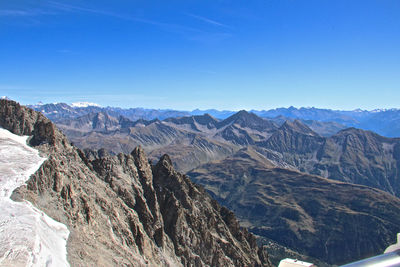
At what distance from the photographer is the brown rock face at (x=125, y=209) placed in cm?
4309

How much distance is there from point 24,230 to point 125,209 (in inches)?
1146

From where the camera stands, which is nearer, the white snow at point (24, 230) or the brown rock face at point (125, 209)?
the white snow at point (24, 230)

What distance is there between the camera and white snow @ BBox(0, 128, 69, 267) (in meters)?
28.3

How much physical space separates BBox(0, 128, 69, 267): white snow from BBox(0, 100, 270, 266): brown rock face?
1602mm

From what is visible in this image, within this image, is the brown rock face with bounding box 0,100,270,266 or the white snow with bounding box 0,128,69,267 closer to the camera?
the white snow with bounding box 0,128,69,267

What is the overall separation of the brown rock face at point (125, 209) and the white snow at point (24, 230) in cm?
160

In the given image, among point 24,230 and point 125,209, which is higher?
point 24,230

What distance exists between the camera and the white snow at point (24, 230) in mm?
28266

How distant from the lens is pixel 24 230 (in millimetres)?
32094

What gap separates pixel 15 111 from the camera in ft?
235

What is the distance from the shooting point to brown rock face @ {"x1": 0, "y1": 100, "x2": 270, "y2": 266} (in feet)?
141

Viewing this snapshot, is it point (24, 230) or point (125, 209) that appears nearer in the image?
point (24, 230)

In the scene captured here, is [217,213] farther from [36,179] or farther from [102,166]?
[36,179]

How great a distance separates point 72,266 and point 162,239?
33286 mm
